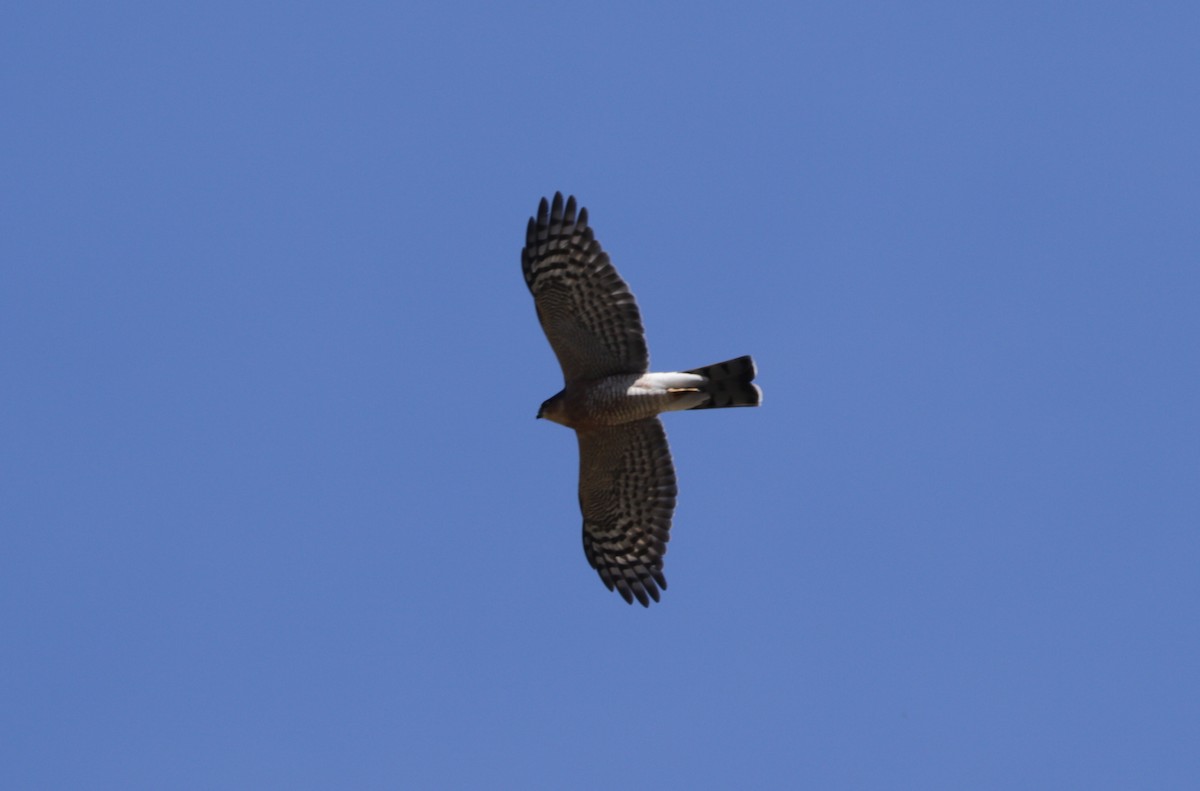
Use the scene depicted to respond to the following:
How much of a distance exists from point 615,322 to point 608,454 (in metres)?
1.47

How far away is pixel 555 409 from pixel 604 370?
62 cm

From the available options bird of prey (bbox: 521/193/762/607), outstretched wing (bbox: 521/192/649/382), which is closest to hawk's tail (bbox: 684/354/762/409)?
bird of prey (bbox: 521/193/762/607)

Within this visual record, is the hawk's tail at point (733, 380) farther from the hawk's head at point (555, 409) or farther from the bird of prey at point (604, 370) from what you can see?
the hawk's head at point (555, 409)

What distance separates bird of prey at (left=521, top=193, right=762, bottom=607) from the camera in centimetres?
1802

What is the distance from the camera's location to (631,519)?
62.6 feet

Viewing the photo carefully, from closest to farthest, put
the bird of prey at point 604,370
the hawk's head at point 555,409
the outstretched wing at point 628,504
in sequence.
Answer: the bird of prey at point 604,370 → the hawk's head at point 555,409 → the outstretched wing at point 628,504

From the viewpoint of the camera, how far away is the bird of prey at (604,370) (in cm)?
1802

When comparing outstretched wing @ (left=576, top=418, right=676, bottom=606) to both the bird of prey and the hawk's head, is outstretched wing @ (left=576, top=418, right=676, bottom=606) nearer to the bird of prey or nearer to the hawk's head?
the bird of prey

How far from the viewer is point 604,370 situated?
59.9 ft

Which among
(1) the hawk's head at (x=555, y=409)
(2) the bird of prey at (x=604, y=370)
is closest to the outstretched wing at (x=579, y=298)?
(2) the bird of prey at (x=604, y=370)

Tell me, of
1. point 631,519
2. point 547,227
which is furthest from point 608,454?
point 547,227

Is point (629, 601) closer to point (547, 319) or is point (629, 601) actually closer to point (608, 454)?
point (608, 454)

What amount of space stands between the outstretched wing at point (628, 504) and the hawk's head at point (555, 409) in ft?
1.12

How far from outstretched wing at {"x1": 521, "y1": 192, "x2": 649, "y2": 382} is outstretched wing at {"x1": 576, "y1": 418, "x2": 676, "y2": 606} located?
782mm
